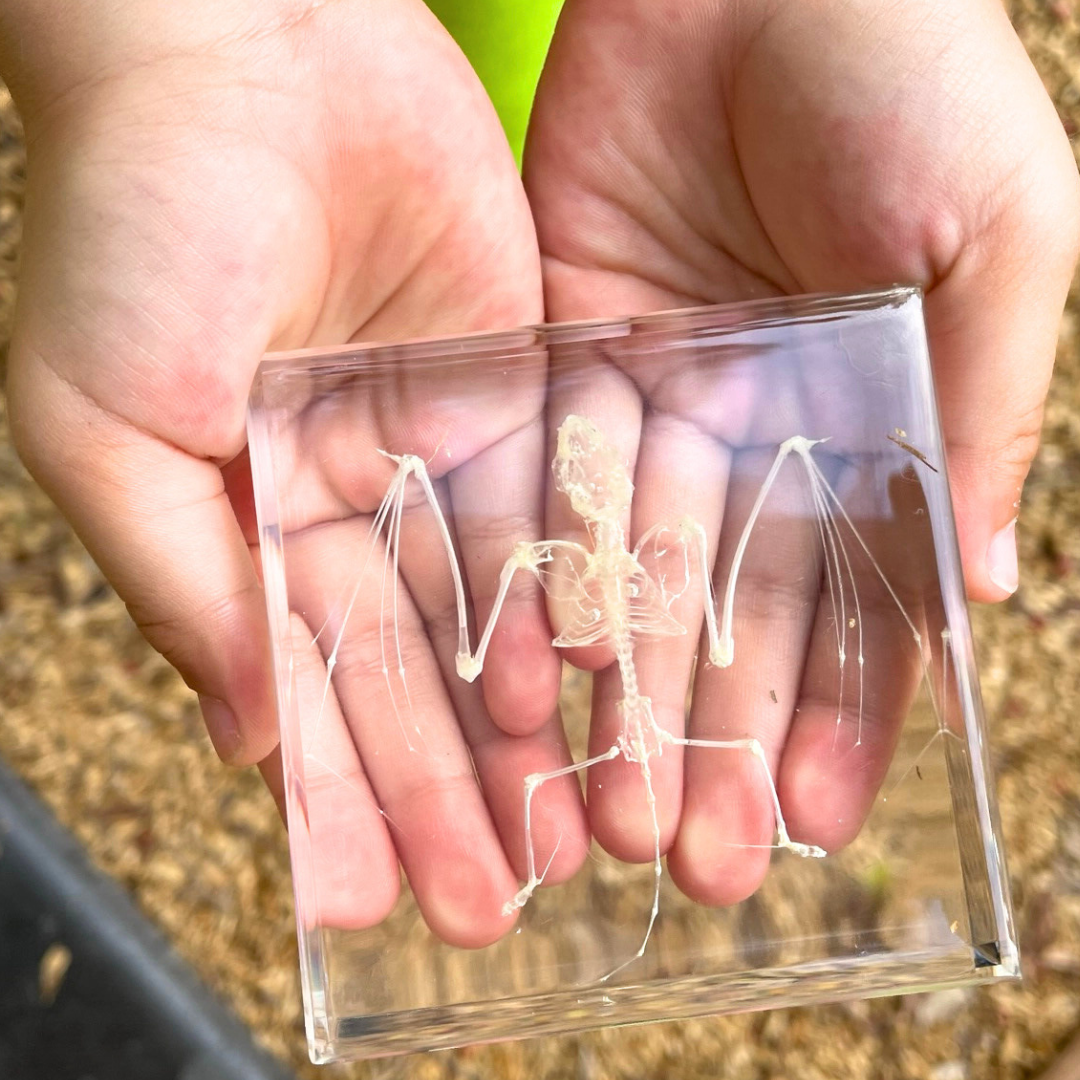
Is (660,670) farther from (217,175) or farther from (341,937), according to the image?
(217,175)

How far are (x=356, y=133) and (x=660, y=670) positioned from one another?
397 mm

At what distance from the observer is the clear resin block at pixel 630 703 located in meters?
0.58

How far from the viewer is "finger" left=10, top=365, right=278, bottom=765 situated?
63 cm

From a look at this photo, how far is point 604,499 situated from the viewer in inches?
24.1

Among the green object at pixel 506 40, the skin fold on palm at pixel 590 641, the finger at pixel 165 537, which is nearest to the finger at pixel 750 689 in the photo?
the skin fold on palm at pixel 590 641

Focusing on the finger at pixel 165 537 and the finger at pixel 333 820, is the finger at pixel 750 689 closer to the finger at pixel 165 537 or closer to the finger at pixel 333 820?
the finger at pixel 333 820

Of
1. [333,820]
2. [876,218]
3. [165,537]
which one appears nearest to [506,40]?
[876,218]

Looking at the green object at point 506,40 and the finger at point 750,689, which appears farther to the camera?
the green object at point 506,40

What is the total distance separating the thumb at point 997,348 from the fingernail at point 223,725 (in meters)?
0.47

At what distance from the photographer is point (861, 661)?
595 mm

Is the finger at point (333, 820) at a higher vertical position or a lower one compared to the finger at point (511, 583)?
lower

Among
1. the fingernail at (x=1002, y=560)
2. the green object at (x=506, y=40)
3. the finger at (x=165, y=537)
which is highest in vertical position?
the green object at (x=506, y=40)

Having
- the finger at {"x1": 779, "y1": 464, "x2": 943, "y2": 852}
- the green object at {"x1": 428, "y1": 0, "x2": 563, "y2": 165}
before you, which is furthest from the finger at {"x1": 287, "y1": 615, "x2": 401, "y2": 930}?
the green object at {"x1": 428, "y1": 0, "x2": 563, "y2": 165}

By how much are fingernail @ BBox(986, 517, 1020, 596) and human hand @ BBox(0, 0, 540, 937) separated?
38 cm
